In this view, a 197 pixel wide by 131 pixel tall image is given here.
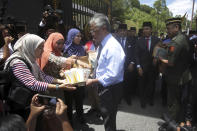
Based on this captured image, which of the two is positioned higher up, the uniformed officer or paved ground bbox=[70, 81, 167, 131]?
the uniformed officer

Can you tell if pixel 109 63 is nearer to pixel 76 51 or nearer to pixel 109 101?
pixel 109 101

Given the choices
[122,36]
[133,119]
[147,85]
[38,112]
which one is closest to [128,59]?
[122,36]

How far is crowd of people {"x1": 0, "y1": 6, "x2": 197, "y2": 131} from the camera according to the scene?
1.78 meters

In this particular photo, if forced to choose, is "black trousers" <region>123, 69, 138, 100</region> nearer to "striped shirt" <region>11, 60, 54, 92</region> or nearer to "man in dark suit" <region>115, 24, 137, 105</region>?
"man in dark suit" <region>115, 24, 137, 105</region>

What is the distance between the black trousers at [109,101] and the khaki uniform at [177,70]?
111 cm

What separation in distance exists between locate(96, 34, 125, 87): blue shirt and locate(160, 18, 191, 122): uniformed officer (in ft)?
3.66

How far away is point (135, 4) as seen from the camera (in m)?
78.1

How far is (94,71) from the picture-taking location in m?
2.42

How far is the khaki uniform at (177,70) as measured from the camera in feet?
8.91

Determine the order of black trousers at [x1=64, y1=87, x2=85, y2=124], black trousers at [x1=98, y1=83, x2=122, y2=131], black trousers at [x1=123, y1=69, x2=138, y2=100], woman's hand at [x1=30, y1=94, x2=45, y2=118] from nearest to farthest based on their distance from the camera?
woman's hand at [x1=30, y1=94, x2=45, y2=118] → black trousers at [x1=98, y1=83, x2=122, y2=131] → black trousers at [x1=64, y1=87, x2=85, y2=124] → black trousers at [x1=123, y1=69, x2=138, y2=100]

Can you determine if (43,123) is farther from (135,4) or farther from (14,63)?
(135,4)

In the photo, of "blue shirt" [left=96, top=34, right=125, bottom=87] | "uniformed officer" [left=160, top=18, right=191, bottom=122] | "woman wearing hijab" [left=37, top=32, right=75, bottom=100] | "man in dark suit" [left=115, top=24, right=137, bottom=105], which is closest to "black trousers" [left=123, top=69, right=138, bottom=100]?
"man in dark suit" [left=115, top=24, right=137, bottom=105]

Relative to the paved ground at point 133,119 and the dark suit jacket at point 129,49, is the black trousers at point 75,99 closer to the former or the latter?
the paved ground at point 133,119

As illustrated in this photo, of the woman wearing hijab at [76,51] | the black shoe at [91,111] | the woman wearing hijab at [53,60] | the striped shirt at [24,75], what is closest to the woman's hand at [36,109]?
the striped shirt at [24,75]
